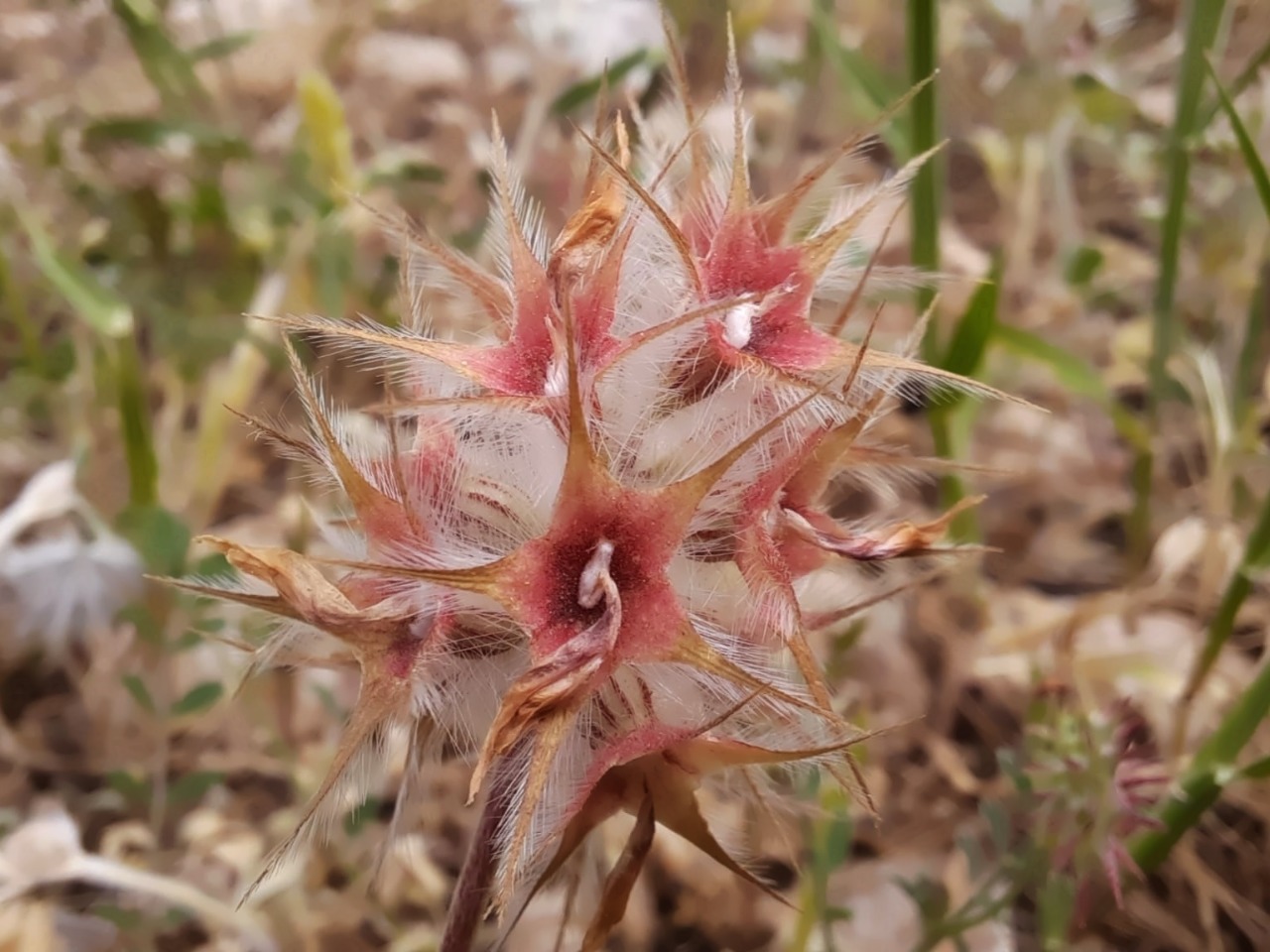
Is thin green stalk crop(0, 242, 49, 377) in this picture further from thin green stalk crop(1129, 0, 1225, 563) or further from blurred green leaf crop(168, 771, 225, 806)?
thin green stalk crop(1129, 0, 1225, 563)

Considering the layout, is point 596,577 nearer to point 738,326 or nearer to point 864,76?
point 738,326

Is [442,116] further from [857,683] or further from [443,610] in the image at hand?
[443,610]

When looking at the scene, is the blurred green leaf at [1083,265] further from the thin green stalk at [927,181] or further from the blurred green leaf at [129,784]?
the blurred green leaf at [129,784]

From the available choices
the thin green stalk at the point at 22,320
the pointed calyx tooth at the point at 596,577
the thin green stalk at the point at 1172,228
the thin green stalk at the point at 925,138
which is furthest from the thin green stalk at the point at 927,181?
the thin green stalk at the point at 22,320

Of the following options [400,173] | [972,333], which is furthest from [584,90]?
[972,333]

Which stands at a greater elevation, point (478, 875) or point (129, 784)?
point (478, 875)

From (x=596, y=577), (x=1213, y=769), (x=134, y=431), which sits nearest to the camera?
(x=596, y=577)
